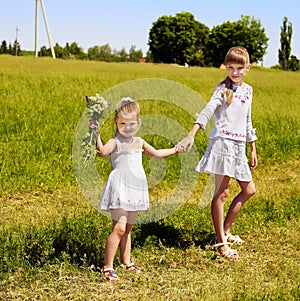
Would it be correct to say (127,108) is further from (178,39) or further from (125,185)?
(178,39)

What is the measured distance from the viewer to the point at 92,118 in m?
4.51

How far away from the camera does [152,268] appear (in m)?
5.06

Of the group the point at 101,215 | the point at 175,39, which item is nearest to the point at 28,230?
the point at 101,215

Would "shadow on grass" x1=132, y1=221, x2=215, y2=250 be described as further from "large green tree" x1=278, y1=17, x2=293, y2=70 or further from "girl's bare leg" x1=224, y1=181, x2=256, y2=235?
"large green tree" x1=278, y1=17, x2=293, y2=70

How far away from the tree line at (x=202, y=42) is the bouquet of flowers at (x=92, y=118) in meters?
85.5

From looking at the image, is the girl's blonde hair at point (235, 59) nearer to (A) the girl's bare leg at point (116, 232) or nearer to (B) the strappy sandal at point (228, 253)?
(B) the strappy sandal at point (228, 253)

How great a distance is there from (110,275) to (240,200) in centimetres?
182

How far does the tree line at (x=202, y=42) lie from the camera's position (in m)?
89.8

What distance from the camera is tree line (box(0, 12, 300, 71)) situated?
8981 centimetres

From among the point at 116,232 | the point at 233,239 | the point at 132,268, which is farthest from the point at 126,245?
the point at 233,239

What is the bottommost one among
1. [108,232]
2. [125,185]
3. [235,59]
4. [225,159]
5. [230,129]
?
[108,232]

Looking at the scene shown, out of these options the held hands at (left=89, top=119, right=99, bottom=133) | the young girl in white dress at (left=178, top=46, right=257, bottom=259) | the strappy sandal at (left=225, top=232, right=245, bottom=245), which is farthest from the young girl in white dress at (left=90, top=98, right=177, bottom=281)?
the strappy sandal at (left=225, top=232, right=245, bottom=245)

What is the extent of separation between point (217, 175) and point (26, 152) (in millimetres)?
4429

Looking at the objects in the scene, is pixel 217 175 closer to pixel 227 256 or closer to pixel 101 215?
pixel 227 256
